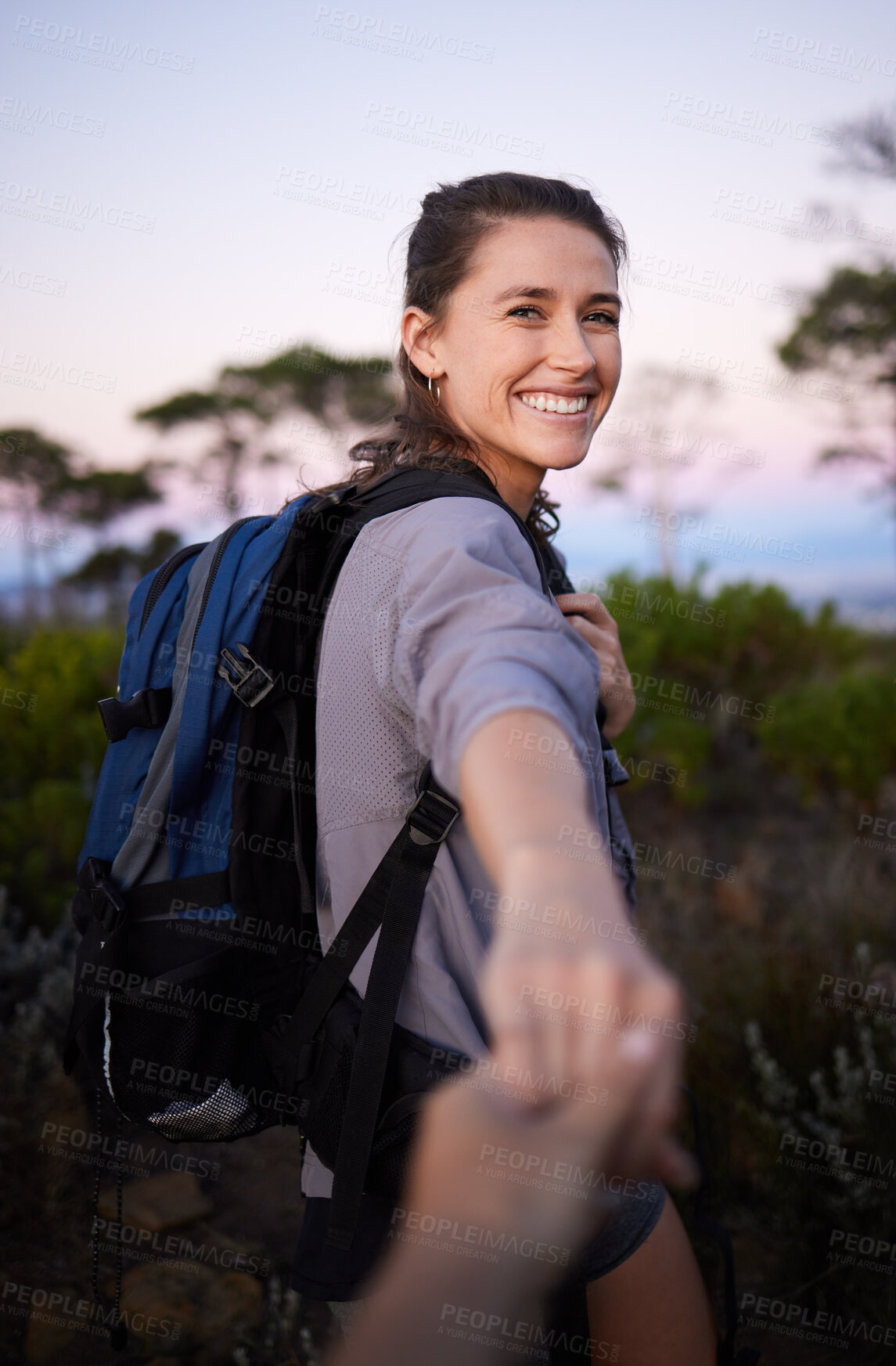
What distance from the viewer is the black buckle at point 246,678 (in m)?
1.33

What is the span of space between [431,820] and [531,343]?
2.70ft

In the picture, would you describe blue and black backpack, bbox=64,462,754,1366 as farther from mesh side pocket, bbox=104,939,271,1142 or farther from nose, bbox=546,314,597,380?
nose, bbox=546,314,597,380

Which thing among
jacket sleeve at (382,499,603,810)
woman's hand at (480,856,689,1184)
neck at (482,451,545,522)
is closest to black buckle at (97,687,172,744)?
jacket sleeve at (382,499,603,810)

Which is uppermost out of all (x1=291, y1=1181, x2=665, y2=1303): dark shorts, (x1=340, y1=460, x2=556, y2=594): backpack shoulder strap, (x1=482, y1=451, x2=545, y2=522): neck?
(x1=482, y1=451, x2=545, y2=522): neck

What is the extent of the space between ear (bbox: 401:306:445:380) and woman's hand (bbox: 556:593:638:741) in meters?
0.50

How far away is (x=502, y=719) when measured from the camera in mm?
792

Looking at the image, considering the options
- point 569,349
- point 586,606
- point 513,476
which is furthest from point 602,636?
point 569,349

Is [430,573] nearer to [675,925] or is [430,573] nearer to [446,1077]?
[446,1077]

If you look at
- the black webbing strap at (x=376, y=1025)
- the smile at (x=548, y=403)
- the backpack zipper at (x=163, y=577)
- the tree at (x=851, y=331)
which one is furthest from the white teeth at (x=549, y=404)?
the tree at (x=851, y=331)

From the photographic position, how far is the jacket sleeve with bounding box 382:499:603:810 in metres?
0.82

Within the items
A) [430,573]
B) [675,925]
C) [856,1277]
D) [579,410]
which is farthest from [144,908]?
[675,925]

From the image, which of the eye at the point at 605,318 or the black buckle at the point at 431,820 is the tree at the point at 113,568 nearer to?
the eye at the point at 605,318

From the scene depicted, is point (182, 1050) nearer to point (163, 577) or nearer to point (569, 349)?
point (163, 577)

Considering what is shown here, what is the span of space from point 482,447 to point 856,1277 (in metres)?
2.33
